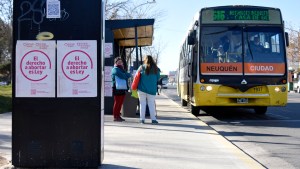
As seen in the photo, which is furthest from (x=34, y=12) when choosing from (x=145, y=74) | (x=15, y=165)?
(x=145, y=74)

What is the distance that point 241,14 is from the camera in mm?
15062

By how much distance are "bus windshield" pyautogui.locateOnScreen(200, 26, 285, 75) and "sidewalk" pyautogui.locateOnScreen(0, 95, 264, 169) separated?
11.1ft

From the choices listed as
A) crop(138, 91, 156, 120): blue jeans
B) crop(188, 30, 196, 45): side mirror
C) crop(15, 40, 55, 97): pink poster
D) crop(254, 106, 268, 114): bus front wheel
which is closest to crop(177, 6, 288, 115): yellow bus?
crop(188, 30, 196, 45): side mirror

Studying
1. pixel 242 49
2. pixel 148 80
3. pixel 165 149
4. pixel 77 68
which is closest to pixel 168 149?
pixel 165 149

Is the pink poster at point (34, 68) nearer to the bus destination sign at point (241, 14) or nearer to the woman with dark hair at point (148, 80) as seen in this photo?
the woman with dark hair at point (148, 80)

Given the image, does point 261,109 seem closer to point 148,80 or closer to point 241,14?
point 241,14

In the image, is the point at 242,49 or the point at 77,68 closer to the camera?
the point at 77,68

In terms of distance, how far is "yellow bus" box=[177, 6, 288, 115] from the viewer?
14.6 metres

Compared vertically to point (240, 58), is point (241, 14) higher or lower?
higher

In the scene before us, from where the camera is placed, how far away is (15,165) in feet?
20.9

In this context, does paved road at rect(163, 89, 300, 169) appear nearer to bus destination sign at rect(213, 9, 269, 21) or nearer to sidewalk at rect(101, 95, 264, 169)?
sidewalk at rect(101, 95, 264, 169)

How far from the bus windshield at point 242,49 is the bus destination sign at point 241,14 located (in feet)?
0.95

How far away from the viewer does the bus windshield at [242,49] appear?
14.8 m

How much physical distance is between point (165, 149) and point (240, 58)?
7.15m
